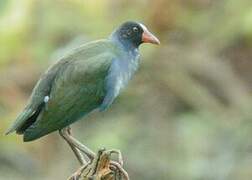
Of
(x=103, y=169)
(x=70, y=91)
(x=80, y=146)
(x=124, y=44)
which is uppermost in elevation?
(x=124, y=44)

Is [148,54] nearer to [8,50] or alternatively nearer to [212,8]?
[212,8]

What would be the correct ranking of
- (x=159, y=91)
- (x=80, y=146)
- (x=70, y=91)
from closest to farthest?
(x=80, y=146) < (x=70, y=91) < (x=159, y=91)

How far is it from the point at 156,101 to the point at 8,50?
4.83ft

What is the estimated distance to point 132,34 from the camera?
473 centimetres

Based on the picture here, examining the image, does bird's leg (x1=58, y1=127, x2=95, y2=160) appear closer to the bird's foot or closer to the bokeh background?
the bird's foot

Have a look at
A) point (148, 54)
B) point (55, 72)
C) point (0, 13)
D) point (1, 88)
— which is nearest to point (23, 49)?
→ point (1, 88)

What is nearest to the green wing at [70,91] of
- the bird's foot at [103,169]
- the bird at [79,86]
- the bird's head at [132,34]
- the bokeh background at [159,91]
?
the bird at [79,86]

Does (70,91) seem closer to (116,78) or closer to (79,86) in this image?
(79,86)

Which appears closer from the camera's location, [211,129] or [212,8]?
[211,129]

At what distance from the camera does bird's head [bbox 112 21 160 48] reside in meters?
4.70

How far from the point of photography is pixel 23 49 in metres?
7.50

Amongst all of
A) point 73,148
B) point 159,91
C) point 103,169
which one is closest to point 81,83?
point 73,148

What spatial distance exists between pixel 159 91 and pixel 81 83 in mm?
3699

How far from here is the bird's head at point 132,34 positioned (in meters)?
4.70
